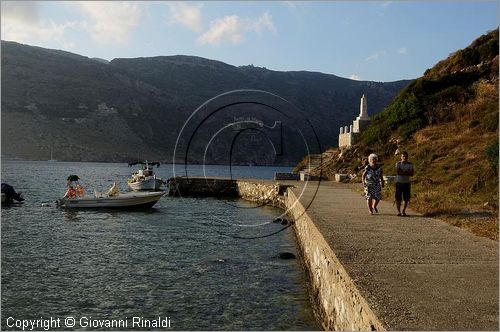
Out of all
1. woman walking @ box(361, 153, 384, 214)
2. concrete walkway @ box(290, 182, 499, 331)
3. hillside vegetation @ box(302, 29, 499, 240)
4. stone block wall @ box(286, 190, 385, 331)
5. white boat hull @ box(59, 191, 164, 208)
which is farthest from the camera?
white boat hull @ box(59, 191, 164, 208)

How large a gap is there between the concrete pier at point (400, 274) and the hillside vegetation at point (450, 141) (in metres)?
1.94

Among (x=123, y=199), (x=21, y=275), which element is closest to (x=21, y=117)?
(x=123, y=199)

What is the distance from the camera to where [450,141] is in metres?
29.9

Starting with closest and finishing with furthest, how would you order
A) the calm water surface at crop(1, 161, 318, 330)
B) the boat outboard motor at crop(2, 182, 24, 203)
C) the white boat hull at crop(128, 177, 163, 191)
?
the calm water surface at crop(1, 161, 318, 330) < the boat outboard motor at crop(2, 182, 24, 203) < the white boat hull at crop(128, 177, 163, 191)

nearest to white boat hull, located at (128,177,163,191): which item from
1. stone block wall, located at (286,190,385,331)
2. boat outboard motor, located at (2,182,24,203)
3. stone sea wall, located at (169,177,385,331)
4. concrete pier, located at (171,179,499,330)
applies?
boat outboard motor, located at (2,182,24,203)

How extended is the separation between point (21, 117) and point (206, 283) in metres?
205

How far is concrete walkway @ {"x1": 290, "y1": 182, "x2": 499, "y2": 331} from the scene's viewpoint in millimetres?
5715

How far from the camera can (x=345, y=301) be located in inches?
288

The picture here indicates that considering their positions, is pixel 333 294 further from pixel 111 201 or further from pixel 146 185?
pixel 146 185

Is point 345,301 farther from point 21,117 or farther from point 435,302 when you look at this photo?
point 21,117

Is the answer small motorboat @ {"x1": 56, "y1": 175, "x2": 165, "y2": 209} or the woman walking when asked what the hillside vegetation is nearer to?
the woman walking

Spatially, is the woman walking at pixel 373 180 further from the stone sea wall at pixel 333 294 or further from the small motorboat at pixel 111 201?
the small motorboat at pixel 111 201

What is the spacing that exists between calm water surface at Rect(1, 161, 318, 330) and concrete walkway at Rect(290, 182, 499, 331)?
2.00m

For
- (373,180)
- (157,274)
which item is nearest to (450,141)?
(373,180)
